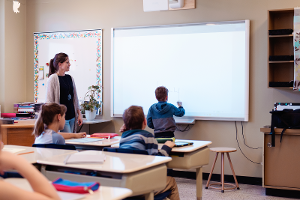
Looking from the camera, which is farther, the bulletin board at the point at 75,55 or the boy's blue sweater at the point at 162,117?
the bulletin board at the point at 75,55

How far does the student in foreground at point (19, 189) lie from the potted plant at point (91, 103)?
364 centimetres

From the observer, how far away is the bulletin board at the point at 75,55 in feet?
16.2

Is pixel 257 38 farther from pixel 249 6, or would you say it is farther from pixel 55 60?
pixel 55 60

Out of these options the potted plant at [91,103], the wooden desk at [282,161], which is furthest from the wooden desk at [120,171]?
the potted plant at [91,103]

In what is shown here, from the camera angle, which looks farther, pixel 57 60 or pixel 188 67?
pixel 188 67

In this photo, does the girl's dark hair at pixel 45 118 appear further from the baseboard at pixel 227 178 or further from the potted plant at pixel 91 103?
the baseboard at pixel 227 178

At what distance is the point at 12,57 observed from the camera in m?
5.20

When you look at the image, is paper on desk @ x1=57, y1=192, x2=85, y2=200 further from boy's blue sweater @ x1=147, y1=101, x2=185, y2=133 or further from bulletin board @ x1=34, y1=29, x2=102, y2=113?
bulletin board @ x1=34, y1=29, x2=102, y2=113

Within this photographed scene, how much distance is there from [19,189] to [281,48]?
147 inches

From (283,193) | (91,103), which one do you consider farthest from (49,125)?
(283,193)

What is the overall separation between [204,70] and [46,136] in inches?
94.7

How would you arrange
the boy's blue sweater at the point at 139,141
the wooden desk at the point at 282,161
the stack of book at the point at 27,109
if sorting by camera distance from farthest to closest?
the stack of book at the point at 27,109 < the wooden desk at the point at 282,161 < the boy's blue sweater at the point at 139,141

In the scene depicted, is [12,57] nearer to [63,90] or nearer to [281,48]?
[63,90]

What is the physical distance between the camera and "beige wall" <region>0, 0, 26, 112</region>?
5.09 metres
